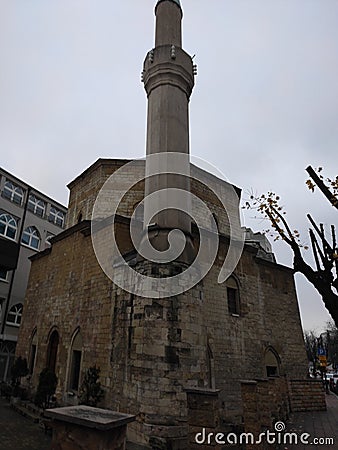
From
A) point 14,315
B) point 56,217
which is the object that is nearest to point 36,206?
Answer: point 56,217

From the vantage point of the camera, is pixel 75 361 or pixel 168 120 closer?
pixel 168 120

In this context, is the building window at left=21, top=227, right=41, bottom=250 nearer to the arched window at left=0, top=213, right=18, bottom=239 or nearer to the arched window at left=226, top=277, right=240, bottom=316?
the arched window at left=0, top=213, right=18, bottom=239

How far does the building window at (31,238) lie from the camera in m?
19.6

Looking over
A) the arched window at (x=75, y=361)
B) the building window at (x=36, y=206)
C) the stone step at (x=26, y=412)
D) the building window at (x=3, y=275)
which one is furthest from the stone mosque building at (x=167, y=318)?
the building window at (x=36, y=206)

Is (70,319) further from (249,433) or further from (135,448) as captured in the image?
(249,433)

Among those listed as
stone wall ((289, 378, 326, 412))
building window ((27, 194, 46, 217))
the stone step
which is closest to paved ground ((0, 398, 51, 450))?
the stone step

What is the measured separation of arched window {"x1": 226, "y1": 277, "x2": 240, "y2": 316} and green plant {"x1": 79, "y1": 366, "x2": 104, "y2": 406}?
5.55 m

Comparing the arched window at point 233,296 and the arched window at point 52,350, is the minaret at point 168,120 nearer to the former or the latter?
the arched window at point 233,296

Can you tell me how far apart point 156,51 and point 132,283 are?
792 centimetres

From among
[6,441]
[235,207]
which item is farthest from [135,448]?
[235,207]

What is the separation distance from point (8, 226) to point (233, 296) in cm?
1331

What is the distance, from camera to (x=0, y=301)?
17.9m

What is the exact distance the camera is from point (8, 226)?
1852cm

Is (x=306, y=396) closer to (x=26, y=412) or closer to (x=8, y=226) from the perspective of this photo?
(x=26, y=412)
